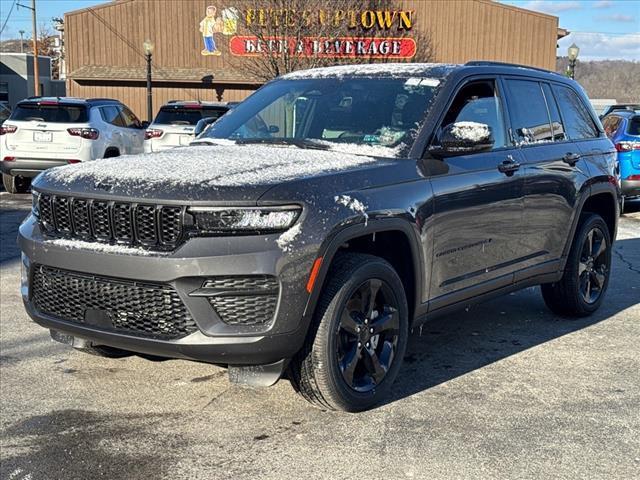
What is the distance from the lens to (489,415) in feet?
13.6

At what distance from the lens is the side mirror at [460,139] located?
438 centimetres

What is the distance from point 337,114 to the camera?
4.89m

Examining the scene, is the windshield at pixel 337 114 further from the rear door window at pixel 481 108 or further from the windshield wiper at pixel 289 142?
the rear door window at pixel 481 108

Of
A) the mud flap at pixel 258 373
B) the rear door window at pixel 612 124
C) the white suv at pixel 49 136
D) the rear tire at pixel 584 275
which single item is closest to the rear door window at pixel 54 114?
the white suv at pixel 49 136

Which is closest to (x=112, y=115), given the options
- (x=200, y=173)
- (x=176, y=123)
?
(x=176, y=123)

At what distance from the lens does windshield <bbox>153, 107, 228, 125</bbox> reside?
14.6 metres

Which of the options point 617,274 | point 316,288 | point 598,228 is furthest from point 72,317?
point 617,274

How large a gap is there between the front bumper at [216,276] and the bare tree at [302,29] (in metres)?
23.0

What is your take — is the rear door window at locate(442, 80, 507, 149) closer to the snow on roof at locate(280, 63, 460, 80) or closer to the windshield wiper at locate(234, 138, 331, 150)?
the snow on roof at locate(280, 63, 460, 80)

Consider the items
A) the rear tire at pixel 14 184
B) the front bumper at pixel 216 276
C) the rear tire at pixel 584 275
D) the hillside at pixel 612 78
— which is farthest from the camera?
the hillside at pixel 612 78

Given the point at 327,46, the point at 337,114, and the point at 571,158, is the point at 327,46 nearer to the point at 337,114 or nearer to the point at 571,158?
the point at 571,158

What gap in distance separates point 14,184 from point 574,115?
442 inches

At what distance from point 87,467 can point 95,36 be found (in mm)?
30892

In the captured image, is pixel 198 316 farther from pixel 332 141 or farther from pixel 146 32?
pixel 146 32
